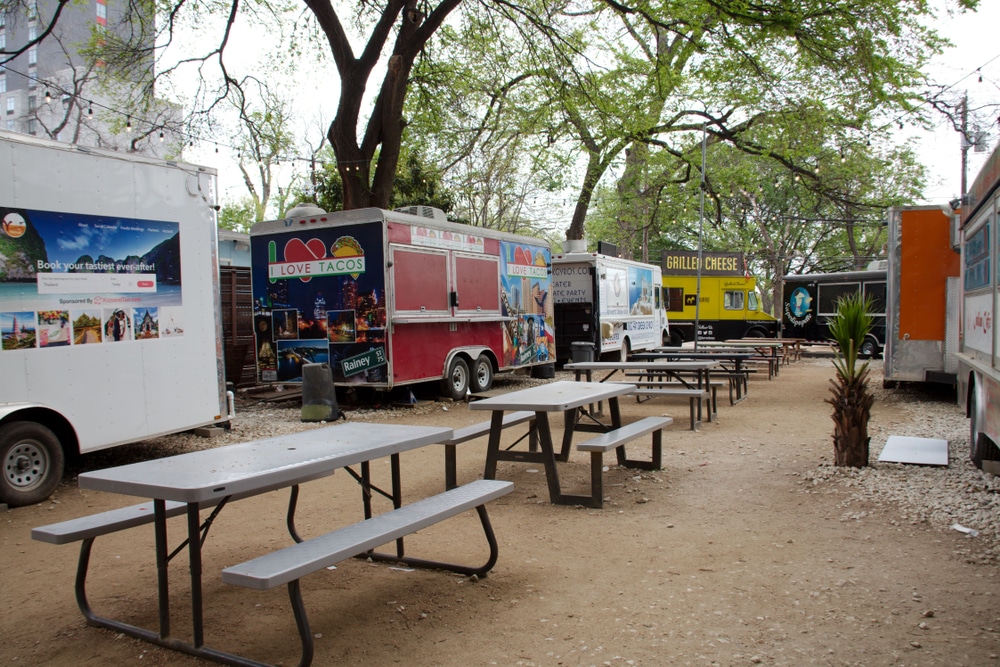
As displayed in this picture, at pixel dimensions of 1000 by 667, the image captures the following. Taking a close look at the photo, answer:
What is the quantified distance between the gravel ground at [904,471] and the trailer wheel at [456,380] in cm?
54

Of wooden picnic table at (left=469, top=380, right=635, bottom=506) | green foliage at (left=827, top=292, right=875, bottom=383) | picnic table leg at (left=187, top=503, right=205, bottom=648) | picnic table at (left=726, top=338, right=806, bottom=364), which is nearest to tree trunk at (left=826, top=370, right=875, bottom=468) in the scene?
green foliage at (left=827, top=292, right=875, bottom=383)

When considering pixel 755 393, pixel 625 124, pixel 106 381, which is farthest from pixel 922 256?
pixel 106 381

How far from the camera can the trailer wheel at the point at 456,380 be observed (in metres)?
11.9

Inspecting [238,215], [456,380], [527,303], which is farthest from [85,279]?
[238,215]

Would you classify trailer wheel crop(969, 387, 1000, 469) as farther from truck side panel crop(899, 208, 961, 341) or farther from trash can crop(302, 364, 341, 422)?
trash can crop(302, 364, 341, 422)

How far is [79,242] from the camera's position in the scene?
21.2ft

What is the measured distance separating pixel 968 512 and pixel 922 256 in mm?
6827

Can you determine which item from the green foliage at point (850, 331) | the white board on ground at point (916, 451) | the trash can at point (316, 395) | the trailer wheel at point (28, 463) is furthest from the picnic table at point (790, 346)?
the trailer wheel at point (28, 463)

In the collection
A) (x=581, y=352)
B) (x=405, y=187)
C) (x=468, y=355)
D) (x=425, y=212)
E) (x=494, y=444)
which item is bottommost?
(x=494, y=444)

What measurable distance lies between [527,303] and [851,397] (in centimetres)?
829

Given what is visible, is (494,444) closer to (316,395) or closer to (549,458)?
(549,458)

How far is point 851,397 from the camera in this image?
257 inches

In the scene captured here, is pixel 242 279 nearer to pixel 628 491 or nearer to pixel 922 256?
pixel 628 491

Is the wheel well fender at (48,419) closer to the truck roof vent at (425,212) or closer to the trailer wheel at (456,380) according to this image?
the trailer wheel at (456,380)
